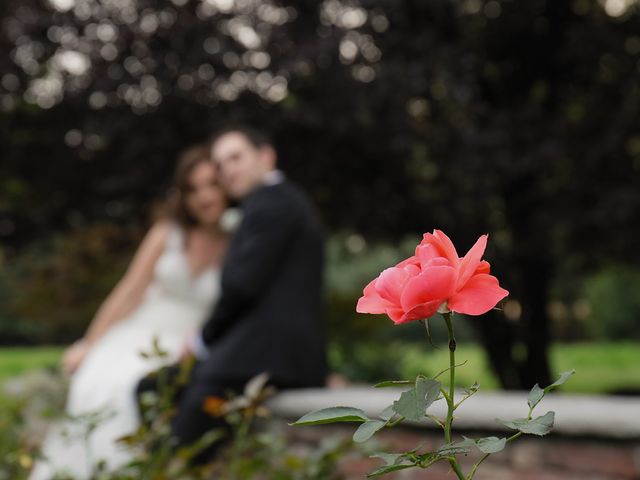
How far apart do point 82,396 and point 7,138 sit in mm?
3736

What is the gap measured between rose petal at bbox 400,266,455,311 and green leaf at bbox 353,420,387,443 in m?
0.10

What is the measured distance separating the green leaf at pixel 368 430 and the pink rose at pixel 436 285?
9cm

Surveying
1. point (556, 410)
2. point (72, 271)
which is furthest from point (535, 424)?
point (72, 271)

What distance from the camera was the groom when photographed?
11.8ft

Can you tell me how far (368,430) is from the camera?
0.78 metres

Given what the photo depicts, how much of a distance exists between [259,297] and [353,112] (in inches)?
112

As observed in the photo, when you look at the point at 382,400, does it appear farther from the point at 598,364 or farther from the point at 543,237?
the point at 598,364

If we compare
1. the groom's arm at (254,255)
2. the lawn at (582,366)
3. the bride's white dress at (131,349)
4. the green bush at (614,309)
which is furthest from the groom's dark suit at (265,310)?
the green bush at (614,309)

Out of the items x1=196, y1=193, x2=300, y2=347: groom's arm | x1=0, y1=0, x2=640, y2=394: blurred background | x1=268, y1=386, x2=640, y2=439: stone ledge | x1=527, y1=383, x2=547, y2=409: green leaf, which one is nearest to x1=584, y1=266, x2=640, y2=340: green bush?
x1=0, y1=0, x2=640, y2=394: blurred background

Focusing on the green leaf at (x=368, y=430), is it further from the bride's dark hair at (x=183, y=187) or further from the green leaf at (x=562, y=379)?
the bride's dark hair at (x=183, y=187)

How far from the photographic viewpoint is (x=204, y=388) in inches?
142

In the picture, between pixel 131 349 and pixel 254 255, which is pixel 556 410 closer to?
pixel 254 255

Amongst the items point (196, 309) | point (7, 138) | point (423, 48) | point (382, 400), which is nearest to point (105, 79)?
point (7, 138)

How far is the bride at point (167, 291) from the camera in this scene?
13.3ft
